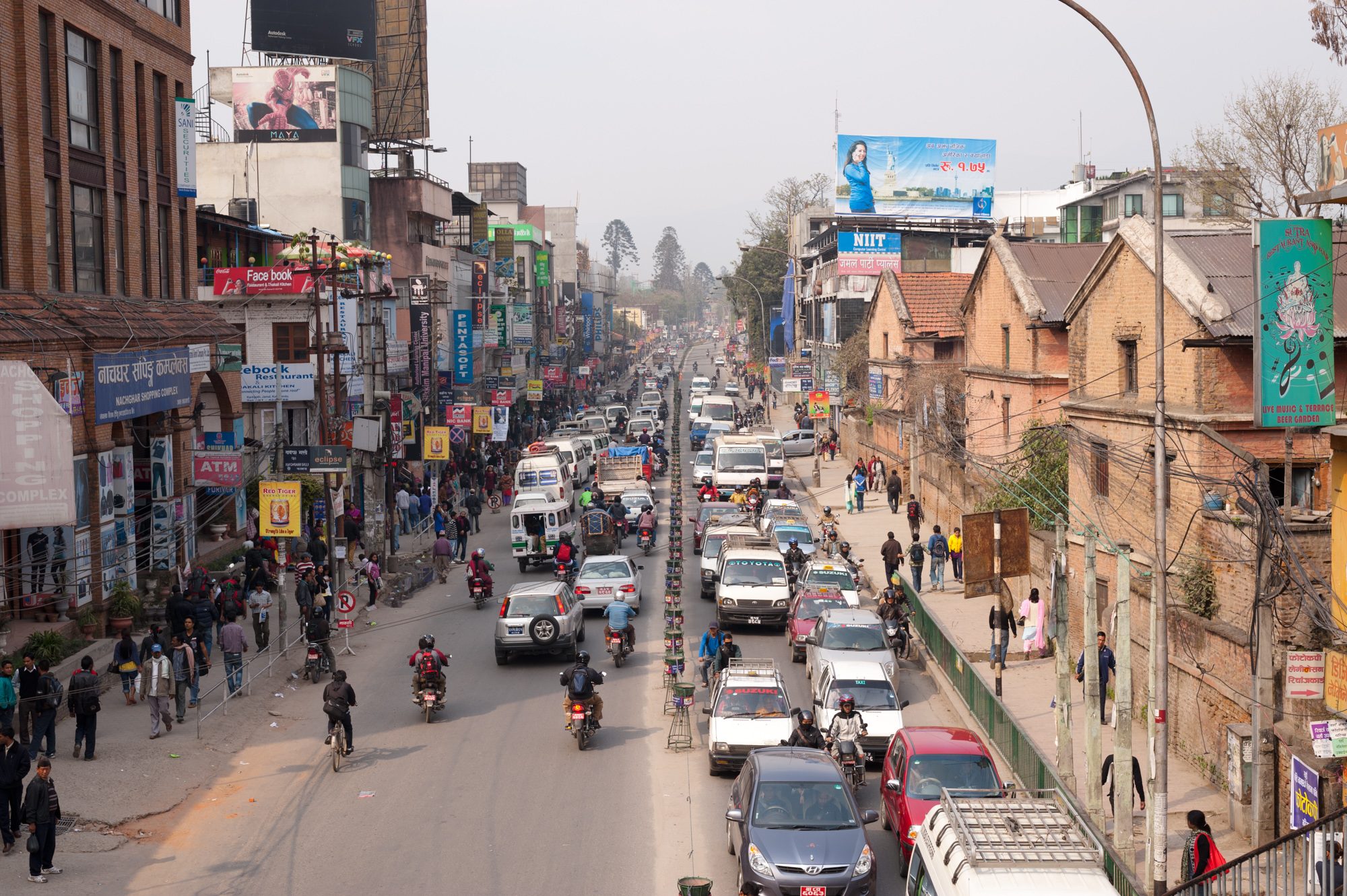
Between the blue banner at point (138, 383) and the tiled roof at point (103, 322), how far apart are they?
697mm

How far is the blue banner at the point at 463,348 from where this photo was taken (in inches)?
2493

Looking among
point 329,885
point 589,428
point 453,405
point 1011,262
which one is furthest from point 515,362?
point 329,885

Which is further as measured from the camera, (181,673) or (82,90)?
(82,90)

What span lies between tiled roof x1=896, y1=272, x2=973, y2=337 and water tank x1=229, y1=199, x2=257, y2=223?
2726 cm

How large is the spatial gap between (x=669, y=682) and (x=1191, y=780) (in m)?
9.53

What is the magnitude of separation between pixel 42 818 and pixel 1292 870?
44.2ft

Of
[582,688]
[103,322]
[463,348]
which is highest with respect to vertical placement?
[463,348]

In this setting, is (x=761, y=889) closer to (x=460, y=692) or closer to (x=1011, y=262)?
(x=460, y=692)

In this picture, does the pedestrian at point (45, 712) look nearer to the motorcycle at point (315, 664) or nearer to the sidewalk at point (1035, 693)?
the motorcycle at point (315, 664)

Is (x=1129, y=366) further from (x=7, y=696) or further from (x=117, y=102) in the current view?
(x=117, y=102)

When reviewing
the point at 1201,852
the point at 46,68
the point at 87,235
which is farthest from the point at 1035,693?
the point at 46,68

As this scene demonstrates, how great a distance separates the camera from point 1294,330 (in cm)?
1684

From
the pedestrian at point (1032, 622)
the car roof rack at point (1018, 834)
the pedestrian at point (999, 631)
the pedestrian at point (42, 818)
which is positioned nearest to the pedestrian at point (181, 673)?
the pedestrian at point (42, 818)

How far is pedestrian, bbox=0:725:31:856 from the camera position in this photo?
16.2 meters
